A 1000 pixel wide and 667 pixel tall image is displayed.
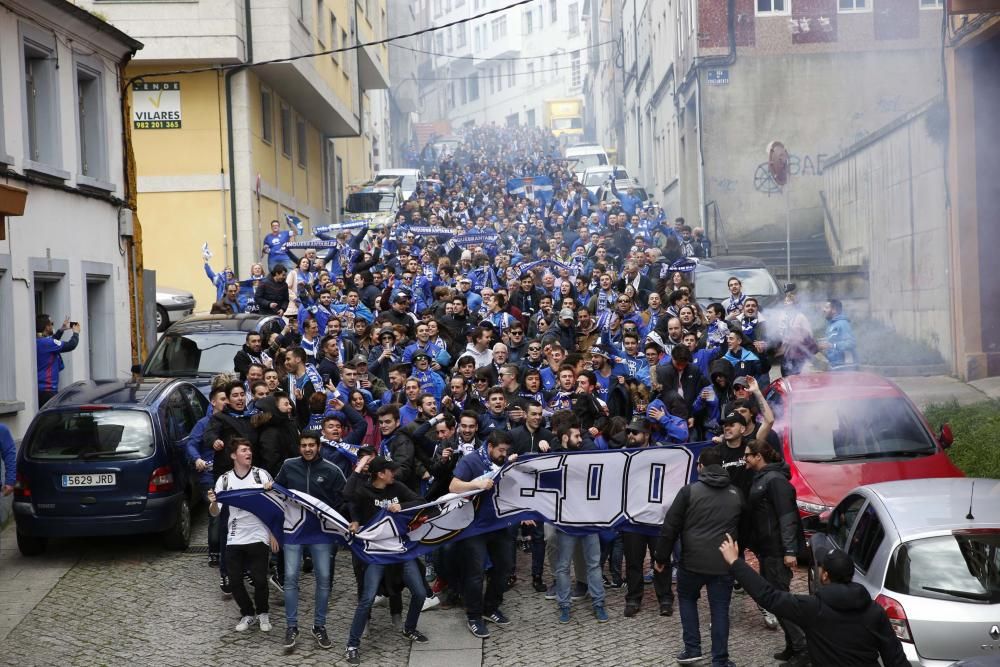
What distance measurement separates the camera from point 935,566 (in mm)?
7355

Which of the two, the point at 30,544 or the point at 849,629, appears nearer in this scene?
the point at 849,629

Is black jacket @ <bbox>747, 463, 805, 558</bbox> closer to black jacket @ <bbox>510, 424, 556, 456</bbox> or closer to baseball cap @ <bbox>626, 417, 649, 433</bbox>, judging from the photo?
baseball cap @ <bbox>626, 417, 649, 433</bbox>

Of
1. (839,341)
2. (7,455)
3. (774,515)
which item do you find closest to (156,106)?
(7,455)

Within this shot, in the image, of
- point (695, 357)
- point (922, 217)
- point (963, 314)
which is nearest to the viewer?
point (695, 357)

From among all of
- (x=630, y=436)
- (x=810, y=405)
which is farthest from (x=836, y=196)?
(x=630, y=436)

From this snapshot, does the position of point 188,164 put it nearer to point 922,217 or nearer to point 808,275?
point 808,275

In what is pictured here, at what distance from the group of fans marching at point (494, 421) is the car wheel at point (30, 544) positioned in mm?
1909

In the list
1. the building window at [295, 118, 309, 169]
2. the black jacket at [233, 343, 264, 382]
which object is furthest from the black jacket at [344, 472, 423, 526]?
the building window at [295, 118, 309, 169]

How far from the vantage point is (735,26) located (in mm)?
32812

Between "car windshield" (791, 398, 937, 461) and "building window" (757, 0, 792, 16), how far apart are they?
2258 centimetres

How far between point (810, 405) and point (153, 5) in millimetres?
20111

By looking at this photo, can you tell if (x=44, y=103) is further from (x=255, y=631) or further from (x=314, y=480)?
(x=255, y=631)

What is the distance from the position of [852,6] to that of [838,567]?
24696mm

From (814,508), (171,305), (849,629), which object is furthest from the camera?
(171,305)
